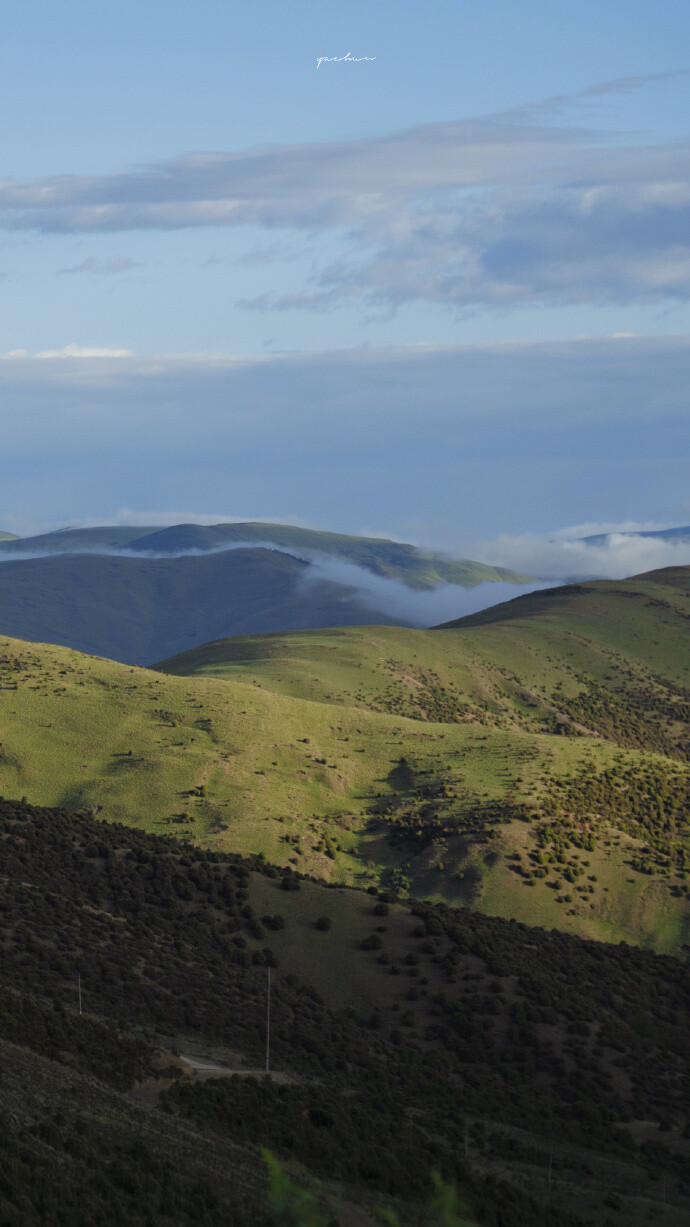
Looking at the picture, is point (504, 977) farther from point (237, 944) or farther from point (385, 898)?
point (237, 944)

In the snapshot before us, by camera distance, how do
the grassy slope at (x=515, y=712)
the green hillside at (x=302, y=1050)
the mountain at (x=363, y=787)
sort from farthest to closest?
1. the mountain at (x=363, y=787)
2. the grassy slope at (x=515, y=712)
3. the green hillside at (x=302, y=1050)

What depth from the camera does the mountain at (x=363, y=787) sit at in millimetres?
75625

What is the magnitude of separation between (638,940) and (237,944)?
28.9m

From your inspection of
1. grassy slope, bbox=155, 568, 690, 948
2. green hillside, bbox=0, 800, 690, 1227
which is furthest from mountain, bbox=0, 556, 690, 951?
green hillside, bbox=0, 800, 690, 1227

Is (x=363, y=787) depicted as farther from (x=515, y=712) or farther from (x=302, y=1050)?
(x=515, y=712)

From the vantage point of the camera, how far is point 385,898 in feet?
209

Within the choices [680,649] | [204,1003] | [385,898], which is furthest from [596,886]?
[680,649]

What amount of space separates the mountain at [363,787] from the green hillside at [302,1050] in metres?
8.33

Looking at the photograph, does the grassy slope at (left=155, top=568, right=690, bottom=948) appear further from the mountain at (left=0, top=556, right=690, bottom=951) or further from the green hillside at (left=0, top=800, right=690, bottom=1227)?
the green hillside at (left=0, top=800, right=690, bottom=1227)

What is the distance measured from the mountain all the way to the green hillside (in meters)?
8.33

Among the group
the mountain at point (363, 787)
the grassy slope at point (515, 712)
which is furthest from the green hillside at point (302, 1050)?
the grassy slope at point (515, 712)

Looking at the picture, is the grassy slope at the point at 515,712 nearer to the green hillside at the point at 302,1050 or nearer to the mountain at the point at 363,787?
the mountain at the point at 363,787

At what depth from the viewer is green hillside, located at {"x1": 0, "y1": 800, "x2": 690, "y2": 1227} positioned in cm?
2856

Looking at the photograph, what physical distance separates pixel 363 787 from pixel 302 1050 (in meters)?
46.5
